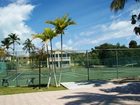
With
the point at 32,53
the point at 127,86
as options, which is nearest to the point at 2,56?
the point at 32,53

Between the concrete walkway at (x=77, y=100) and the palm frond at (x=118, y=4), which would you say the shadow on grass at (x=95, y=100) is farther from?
the palm frond at (x=118, y=4)

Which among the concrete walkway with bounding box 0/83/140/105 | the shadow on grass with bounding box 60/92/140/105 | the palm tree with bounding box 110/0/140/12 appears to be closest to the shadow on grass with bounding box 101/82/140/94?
the concrete walkway with bounding box 0/83/140/105

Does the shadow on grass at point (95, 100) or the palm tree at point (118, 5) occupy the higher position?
the palm tree at point (118, 5)

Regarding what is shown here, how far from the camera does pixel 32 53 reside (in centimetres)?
2180

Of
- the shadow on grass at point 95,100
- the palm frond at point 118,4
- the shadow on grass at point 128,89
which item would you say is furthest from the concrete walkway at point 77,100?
the palm frond at point 118,4

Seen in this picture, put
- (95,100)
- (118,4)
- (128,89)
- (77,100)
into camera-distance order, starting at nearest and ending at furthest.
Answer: (95,100) < (77,100) < (128,89) < (118,4)

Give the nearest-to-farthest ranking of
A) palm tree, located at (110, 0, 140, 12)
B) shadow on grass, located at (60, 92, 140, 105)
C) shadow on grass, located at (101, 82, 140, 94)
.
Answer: shadow on grass, located at (60, 92, 140, 105)
shadow on grass, located at (101, 82, 140, 94)
palm tree, located at (110, 0, 140, 12)

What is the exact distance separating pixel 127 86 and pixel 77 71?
78.3 feet

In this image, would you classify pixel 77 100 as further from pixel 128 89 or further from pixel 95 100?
pixel 128 89

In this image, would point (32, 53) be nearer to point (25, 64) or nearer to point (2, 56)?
point (25, 64)

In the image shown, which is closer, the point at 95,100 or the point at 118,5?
the point at 95,100

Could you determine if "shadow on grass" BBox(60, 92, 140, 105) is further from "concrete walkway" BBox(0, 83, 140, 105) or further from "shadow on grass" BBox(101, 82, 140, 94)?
"shadow on grass" BBox(101, 82, 140, 94)

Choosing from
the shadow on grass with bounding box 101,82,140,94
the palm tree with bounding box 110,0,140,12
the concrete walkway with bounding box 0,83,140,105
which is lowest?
the concrete walkway with bounding box 0,83,140,105

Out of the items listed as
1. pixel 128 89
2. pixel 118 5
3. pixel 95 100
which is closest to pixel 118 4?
pixel 118 5
